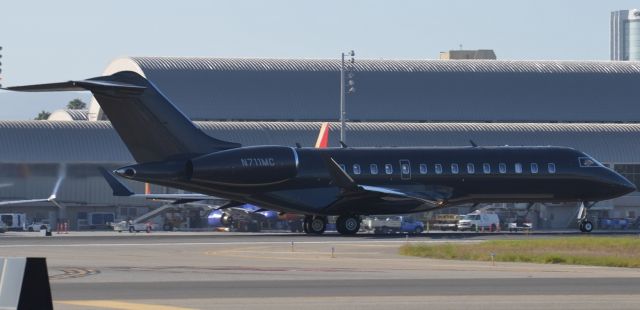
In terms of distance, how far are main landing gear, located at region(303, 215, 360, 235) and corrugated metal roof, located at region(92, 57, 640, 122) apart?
42904 mm

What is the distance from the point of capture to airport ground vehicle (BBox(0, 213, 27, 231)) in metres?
76.4

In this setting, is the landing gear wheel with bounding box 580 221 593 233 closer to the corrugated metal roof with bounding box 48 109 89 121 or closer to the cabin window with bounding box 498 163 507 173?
the cabin window with bounding box 498 163 507 173

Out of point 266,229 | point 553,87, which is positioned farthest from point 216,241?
point 553,87

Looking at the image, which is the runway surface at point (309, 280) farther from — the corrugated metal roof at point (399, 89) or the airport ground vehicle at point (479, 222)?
the corrugated metal roof at point (399, 89)

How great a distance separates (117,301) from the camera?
25.4 m

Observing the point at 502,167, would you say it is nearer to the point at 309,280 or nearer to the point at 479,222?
the point at 479,222

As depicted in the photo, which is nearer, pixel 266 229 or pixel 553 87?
pixel 266 229

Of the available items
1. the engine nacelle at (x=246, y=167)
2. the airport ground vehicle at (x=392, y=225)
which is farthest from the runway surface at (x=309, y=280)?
the airport ground vehicle at (x=392, y=225)

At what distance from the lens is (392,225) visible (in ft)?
245

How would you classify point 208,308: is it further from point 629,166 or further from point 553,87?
point 553,87

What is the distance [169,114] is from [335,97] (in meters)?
52.8

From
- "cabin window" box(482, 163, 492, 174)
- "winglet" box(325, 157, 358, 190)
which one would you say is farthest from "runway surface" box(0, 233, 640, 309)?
"cabin window" box(482, 163, 492, 174)

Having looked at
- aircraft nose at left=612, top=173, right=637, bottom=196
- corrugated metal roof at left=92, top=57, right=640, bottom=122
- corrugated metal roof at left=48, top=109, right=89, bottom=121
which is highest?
corrugated metal roof at left=92, top=57, right=640, bottom=122

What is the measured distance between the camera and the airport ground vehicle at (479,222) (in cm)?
7519
